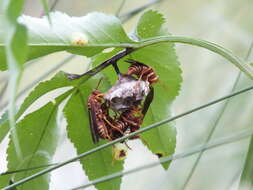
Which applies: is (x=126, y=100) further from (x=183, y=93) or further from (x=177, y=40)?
(x=183, y=93)

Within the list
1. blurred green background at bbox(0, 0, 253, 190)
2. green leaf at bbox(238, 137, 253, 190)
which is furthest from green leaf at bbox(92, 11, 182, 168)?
blurred green background at bbox(0, 0, 253, 190)

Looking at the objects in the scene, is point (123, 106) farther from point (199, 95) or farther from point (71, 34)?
point (199, 95)

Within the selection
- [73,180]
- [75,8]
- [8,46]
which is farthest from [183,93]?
[8,46]

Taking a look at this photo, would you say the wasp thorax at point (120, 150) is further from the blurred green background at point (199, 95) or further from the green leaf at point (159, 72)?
the blurred green background at point (199, 95)

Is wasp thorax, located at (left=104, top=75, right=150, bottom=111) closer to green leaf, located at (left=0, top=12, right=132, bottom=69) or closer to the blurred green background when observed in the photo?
green leaf, located at (left=0, top=12, right=132, bottom=69)

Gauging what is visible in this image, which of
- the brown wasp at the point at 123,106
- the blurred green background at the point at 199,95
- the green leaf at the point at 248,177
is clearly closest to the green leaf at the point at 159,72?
the brown wasp at the point at 123,106

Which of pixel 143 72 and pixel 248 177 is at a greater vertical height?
pixel 143 72

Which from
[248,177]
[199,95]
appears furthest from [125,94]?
[199,95]
